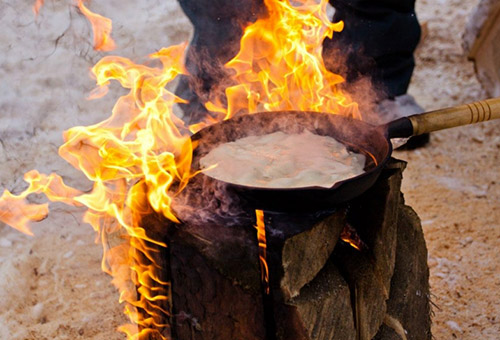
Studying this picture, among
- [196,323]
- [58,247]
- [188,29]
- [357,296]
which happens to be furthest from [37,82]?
[357,296]

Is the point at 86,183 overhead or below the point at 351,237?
below

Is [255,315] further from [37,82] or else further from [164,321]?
[37,82]

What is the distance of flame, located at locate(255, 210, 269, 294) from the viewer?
1.76 metres

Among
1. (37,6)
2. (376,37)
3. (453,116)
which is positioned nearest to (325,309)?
(453,116)

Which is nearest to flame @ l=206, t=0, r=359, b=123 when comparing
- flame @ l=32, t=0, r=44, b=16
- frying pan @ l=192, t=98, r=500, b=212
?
frying pan @ l=192, t=98, r=500, b=212

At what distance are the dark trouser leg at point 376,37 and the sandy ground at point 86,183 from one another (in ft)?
2.00

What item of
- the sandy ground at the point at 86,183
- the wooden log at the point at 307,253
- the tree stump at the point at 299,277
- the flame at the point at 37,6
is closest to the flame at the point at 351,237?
the tree stump at the point at 299,277

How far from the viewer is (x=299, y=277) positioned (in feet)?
5.85

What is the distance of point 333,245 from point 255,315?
35 centimetres

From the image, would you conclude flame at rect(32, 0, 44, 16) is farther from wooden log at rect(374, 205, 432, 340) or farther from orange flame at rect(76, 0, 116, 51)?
wooden log at rect(374, 205, 432, 340)

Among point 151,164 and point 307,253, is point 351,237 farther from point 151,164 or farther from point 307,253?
point 151,164

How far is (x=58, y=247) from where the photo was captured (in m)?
3.18

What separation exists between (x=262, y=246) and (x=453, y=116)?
954 mm

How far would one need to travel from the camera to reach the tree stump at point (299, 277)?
1.76 meters
